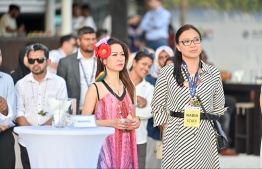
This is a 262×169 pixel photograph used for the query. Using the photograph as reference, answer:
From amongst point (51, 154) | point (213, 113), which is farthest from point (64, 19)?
point (51, 154)

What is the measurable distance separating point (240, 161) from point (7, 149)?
6.31m

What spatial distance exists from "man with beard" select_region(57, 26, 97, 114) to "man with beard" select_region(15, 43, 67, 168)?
3.90ft

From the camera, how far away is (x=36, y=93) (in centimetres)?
1067

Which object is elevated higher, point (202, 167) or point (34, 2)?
point (34, 2)

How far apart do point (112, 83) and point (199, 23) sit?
37.9ft

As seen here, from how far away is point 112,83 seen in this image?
31.0 ft

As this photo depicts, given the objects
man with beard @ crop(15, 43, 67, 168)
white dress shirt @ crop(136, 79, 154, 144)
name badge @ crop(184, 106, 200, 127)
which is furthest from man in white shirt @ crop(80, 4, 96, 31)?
name badge @ crop(184, 106, 200, 127)

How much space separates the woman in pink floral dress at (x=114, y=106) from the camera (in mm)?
9211

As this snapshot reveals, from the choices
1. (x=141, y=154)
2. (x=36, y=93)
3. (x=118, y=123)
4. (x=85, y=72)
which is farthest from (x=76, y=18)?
(x=118, y=123)

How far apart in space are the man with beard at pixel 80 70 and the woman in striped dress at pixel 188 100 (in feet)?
9.36

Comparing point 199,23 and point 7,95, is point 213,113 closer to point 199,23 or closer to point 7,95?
point 7,95

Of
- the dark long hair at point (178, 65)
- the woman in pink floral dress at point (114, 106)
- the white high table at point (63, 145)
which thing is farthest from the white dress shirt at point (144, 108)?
the white high table at point (63, 145)

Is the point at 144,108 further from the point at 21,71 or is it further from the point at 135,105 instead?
the point at 135,105

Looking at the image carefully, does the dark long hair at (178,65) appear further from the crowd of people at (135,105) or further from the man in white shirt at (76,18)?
the man in white shirt at (76,18)
